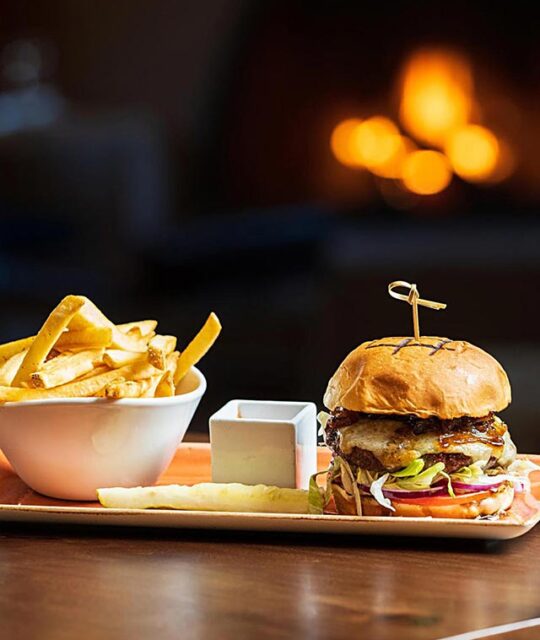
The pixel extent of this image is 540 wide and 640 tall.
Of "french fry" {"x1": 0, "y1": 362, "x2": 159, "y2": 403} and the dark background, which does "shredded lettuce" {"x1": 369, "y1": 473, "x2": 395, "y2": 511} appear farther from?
the dark background

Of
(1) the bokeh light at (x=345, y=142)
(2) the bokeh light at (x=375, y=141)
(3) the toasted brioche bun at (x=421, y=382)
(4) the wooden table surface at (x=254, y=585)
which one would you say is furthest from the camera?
(1) the bokeh light at (x=345, y=142)

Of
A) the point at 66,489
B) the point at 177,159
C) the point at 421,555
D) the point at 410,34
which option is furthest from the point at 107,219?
the point at 421,555

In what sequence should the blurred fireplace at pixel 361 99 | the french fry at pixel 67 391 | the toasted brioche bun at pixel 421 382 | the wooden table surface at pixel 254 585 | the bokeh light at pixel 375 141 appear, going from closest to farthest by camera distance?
1. the wooden table surface at pixel 254 585
2. the toasted brioche bun at pixel 421 382
3. the french fry at pixel 67 391
4. the blurred fireplace at pixel 361 99
5. the bokeh light at pixel 375 141

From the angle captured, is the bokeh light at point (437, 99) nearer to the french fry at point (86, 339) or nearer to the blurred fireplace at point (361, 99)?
the blurred fireplace at point (361, 99)

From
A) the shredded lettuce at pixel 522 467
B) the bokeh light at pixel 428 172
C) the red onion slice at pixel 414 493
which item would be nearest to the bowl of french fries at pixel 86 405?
the red onion slice at pixel 414 493

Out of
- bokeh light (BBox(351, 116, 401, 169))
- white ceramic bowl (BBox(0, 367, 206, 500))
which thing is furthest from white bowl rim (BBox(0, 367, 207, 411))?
bokeh light (BBox(351, 116, 401, 169))

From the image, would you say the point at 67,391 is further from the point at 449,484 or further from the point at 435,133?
the point at 435,133
